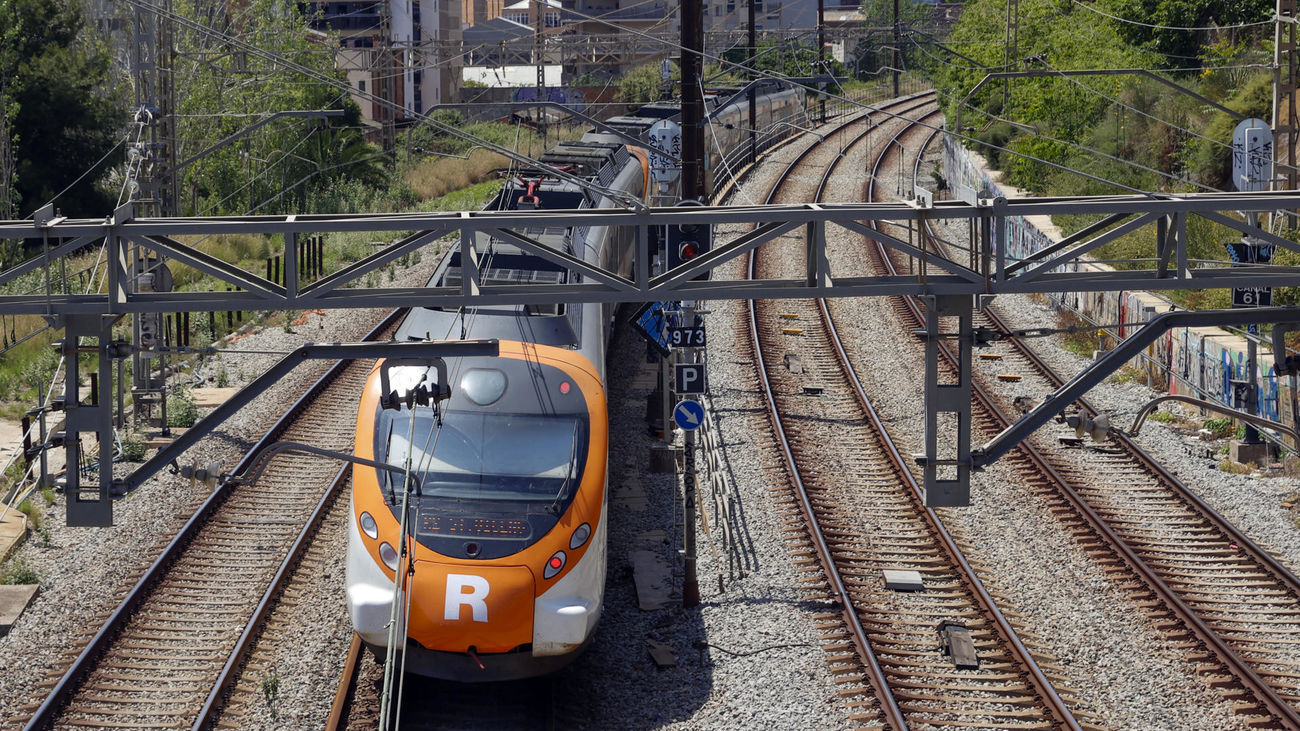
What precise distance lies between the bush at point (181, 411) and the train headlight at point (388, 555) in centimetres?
955

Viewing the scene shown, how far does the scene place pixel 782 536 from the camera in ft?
49.2

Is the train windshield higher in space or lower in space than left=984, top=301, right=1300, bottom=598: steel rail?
higher

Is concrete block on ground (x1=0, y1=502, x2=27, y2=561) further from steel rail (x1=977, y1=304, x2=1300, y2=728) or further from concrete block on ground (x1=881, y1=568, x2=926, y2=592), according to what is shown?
steel rail (x1=977, y1=304, x2=1300, y2=728)

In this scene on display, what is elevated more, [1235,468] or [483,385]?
[483,385]

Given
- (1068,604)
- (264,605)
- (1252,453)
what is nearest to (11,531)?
(264,605)

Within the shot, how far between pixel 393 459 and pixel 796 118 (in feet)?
161

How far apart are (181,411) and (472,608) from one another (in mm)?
10894

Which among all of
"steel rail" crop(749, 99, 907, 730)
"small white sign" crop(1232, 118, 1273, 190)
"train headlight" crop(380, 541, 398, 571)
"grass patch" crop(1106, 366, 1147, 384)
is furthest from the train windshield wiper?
"small white sign" crop(1232, 118, 1273, 190)

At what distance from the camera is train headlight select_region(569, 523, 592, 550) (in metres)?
10.9

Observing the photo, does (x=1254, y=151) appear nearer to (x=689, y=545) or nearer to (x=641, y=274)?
(x=689, y=545)

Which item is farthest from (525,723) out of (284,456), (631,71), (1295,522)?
(631,71)

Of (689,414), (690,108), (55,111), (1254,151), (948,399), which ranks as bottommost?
(689,414)

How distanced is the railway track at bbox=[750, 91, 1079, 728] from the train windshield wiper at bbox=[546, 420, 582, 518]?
2875 millimetres

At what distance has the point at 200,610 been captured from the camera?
13.0 metres
